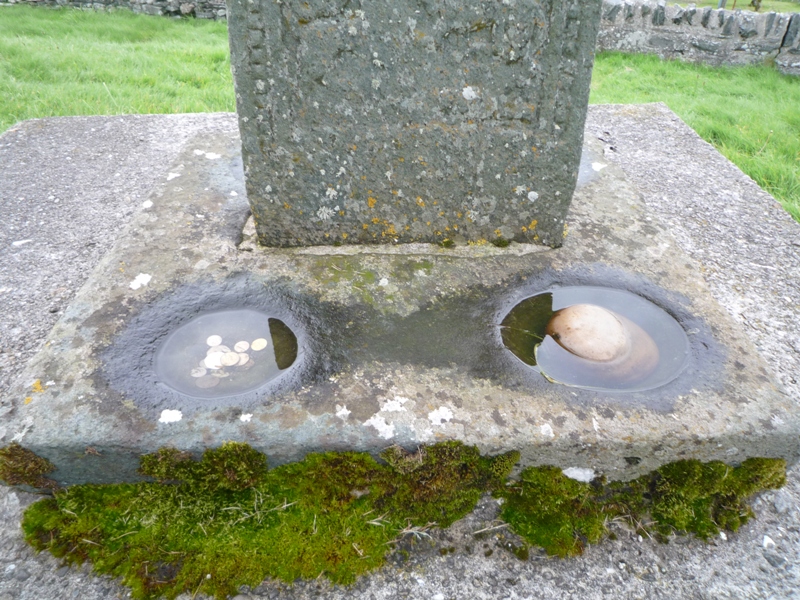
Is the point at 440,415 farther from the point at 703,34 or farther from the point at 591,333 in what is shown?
the point at 703,34

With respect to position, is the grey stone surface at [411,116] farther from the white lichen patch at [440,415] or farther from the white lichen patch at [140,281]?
the white lichen patch at [440,415]

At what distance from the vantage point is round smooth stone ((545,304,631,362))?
1.78 meters

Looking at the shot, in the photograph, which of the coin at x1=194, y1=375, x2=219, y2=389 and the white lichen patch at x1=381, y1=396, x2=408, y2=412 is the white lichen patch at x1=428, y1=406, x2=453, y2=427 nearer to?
the white lichen patch at x1=381, y1=396, x2=408, y2=412

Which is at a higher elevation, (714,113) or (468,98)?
(468,98)

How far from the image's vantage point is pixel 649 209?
2.45m

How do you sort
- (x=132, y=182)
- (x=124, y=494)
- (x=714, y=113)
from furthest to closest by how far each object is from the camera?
(x=714, y=113), (x=132, y=182), (x=124, y=494)

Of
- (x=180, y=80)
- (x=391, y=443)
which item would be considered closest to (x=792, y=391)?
(x=391, y=443)

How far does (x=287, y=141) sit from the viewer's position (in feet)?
6.41

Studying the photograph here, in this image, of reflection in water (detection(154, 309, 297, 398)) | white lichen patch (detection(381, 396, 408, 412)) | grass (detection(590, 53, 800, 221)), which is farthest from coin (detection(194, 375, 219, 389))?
grass (detection(590, 53, 800, 221))

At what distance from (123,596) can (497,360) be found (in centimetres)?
126

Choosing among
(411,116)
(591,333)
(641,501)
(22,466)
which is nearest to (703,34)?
(411,116)

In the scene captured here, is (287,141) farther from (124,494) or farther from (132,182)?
(132,182)

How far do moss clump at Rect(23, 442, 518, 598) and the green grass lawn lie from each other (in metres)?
2.96

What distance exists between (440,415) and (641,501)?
0.70m
